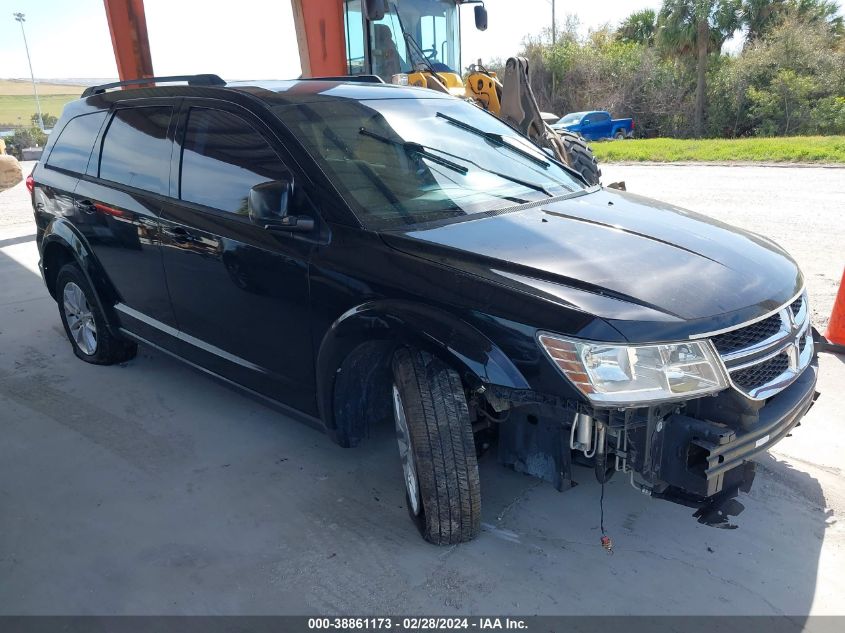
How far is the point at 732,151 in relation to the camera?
718 inches

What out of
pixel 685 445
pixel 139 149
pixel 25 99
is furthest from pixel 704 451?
pixel 25 99

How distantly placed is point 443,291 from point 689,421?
3.15ft

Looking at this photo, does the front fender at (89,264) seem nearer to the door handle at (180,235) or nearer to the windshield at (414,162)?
the door handle at (180,235)

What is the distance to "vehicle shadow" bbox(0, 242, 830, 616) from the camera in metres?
2.56

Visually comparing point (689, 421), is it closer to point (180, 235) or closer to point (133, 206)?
point (180, 235)

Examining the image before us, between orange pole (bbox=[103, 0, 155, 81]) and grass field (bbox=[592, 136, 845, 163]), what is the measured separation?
1320 cm

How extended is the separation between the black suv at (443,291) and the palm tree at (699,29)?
26.3m

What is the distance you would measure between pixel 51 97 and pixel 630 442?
7067 centimetres

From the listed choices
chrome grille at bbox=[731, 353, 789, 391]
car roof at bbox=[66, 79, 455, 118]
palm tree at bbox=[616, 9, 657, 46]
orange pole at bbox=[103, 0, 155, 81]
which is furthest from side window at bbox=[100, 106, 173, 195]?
palm tree at bbox=[616, 9, 657, 46]

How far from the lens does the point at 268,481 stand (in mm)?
3373

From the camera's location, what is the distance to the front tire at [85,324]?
460 centimetres

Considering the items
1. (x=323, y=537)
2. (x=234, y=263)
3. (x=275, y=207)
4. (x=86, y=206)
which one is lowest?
(x=323, y=537)

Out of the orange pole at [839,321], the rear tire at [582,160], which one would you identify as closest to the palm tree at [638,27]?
the rear tire at [582,160]

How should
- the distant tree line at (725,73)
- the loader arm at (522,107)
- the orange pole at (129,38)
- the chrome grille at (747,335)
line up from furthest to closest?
the distant tree line at (725,73) → the orange pole at (129,38) → the loader arm at (522,107) → the chrome grille at (747,335)
